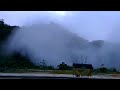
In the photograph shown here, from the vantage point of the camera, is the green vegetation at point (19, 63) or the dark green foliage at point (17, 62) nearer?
the green vegetation at point (19, 63)

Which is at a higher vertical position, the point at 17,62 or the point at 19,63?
the point at 17,62

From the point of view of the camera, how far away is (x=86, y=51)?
173 feet

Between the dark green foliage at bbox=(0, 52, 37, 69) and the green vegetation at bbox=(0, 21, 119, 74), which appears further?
the dark green foliage at bbox=(0, 52, 37, 69)

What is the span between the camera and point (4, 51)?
4912cm
